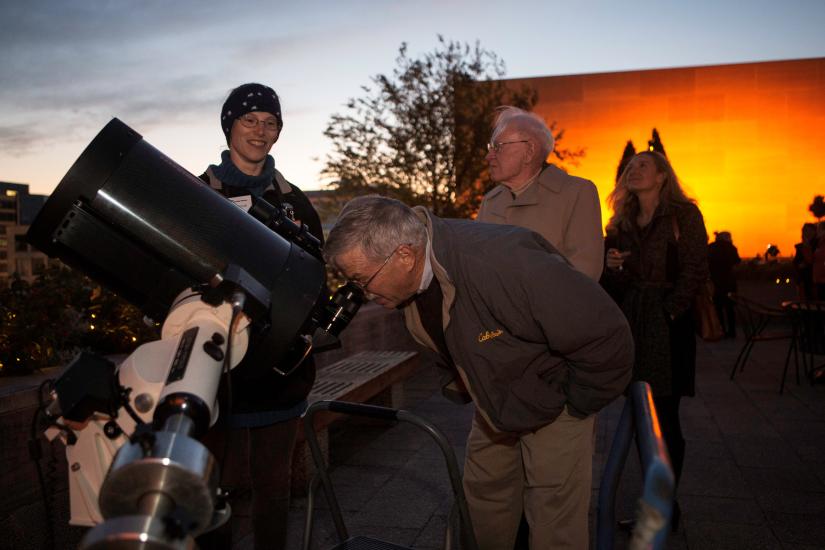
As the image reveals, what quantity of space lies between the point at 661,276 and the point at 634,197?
19.5 inches

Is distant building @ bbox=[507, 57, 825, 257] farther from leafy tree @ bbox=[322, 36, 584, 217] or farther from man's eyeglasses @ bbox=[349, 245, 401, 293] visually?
man's eyeglasses @ bbox=[349, 245, 401, 293]

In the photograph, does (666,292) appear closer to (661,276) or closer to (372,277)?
(661,276)

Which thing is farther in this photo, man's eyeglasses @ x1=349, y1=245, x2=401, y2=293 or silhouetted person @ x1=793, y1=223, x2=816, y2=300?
silhouetted person @ x1=793, y1=223, x2=816, y2=300

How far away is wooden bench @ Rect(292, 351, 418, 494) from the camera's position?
439 centimetres

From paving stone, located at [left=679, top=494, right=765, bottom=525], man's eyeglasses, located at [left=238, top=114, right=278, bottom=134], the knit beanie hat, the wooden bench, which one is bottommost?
paving stone, located at [left=679, top=494, right=765, bottom=525]

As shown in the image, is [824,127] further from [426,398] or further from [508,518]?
[508,518]

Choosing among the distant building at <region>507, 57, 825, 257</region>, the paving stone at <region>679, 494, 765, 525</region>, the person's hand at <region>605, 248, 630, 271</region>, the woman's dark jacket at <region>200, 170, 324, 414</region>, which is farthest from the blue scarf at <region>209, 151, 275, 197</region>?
the distant building at <region>507, 57, 825, 257</region>

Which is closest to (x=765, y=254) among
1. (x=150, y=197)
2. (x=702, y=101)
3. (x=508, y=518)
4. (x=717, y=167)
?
(x=717, y=167)

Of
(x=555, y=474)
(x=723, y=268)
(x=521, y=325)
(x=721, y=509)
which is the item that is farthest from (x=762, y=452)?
(x=723, y=268)

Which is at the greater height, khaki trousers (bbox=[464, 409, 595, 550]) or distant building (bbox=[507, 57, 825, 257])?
distant building (bbox=[507, 57, 825, 257])

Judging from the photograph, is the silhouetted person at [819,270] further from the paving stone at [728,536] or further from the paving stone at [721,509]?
the paving stone at [728,536]

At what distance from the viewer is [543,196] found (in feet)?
10.9

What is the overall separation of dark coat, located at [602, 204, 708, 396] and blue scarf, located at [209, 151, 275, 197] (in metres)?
2.02

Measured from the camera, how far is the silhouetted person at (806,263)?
10680 millimetres
